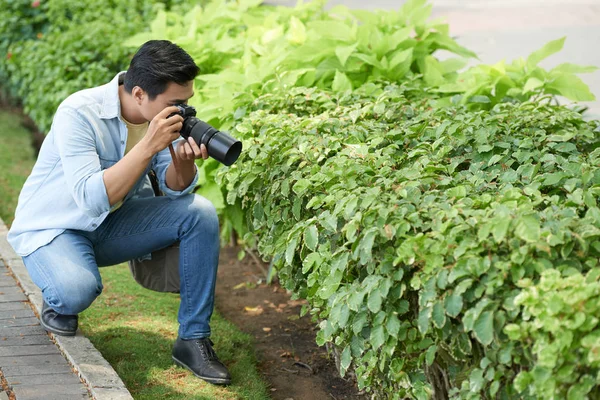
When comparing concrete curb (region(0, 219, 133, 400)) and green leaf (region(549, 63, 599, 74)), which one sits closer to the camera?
concrete curb (region(0, 219, 133, 400))

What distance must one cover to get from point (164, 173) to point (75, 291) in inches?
27.4

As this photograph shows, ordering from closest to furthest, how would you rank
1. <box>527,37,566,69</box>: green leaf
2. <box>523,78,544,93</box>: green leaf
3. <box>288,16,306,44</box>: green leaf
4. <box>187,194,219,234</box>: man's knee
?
1. <box>187,194,219,234</box>: man's knee
2. <box>523,78,544,93</box>: green leaf
3. <box>527,37,566,69</box>: green leaf
4. <box>288,16,306,44</box>: green leaf

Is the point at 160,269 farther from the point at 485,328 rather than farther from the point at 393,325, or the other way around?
the point at 485,328

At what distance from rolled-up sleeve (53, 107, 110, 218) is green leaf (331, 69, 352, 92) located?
149 cm

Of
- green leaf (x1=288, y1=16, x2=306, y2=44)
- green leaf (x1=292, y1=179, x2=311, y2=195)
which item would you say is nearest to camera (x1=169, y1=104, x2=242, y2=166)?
green leaf (x1=292, y1=179, x2=311, y2=195)

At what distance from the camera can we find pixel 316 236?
2836 mm

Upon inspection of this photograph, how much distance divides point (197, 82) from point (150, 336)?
6.44 ft

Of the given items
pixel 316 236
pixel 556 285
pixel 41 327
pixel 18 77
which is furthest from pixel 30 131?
pixel 556 285

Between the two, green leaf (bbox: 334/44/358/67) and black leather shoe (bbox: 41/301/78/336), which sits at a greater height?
green leaf (bbox: 334/44/358/67)

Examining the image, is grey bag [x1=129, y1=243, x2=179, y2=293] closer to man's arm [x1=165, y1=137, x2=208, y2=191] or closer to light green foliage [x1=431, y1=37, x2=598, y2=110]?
man's arm [x1=165, y1=137, x2=208, y2=191]

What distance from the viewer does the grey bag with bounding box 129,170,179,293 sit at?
3.87 meters

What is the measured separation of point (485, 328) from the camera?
2.20m

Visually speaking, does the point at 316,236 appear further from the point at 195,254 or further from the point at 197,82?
the point at 197,82

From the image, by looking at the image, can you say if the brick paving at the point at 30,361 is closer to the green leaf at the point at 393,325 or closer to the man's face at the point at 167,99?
the man's face at the point at 167,99
